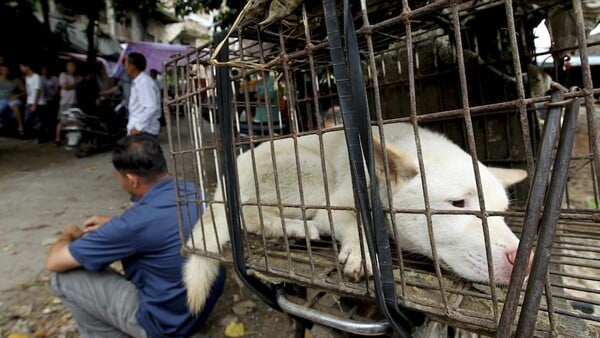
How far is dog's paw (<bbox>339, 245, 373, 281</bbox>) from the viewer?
4.61ft

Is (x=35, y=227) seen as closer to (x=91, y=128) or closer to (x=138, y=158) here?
(x=138, y=158)

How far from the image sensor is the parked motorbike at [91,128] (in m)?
9.22

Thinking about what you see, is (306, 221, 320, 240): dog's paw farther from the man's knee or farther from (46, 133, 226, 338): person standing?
the man's knee

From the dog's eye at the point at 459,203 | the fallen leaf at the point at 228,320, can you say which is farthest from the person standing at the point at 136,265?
the dog's eye at the point at 459,203

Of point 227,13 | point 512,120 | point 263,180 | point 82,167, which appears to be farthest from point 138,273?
point 82,167

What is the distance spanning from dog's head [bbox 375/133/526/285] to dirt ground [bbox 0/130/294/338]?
0.72m

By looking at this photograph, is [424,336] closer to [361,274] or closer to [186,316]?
[361,274]

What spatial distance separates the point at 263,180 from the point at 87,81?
10.9 meters

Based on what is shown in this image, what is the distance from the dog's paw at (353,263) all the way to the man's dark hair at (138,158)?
6.02ft

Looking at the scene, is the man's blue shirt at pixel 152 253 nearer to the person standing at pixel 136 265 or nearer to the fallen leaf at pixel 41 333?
the person standing at pixel 136 265

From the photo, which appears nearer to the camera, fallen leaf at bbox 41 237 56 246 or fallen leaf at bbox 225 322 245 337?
fallen leaf at bbox 225 322 245 337

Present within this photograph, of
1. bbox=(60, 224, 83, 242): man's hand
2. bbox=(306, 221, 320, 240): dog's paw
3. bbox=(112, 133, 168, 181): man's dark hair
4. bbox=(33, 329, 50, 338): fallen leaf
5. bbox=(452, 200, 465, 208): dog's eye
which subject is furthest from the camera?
bbox=(33, 329, 50, 338): fallen leaf

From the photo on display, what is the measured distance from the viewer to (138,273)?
2.83 metres

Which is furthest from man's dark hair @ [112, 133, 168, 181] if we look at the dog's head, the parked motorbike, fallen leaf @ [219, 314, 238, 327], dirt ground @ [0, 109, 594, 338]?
the parked motorbike
